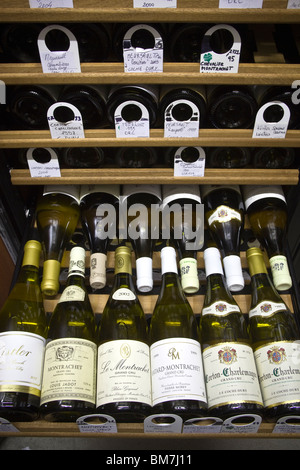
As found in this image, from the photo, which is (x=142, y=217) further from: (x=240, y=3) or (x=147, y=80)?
(x=240, y=3)

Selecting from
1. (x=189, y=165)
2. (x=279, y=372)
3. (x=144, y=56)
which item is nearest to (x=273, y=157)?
(x=189, y=165)

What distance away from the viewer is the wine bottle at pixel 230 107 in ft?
3.43

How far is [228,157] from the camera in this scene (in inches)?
47.3

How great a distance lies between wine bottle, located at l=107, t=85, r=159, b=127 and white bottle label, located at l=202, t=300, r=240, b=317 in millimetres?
526

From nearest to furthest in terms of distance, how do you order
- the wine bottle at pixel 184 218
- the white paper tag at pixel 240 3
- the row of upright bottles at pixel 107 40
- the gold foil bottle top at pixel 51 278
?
the white paper tag at pixel 240 3, the row of upright bottles at pixel 107 40, the gold foil bottle top at pixel 51 278, the wine bottle at pixel 184 218

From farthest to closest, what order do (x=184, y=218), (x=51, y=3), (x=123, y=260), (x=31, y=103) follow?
(x=184, y=218), (x=123, y=260), (x=31, y=103), (x=51, y=3)

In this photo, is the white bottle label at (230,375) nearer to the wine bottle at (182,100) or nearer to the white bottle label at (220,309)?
the white bottle label at (220,309)

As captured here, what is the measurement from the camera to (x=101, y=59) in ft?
3.37

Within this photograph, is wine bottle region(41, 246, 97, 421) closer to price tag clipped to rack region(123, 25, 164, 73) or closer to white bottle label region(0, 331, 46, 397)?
white bottle label region(0, 331, 46, 397)

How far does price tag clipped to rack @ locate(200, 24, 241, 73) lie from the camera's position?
0.92 meters

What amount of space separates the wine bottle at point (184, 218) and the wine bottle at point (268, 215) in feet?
0.52

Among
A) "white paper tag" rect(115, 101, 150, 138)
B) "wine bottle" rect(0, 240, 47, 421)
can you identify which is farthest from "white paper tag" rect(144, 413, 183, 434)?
"white paper tag" rect(115, 101, 150, 138)

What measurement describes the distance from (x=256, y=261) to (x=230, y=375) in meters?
0.39

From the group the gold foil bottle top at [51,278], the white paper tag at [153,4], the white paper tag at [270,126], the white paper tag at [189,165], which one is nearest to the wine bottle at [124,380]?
the gold foil bottle top at [51,278]
